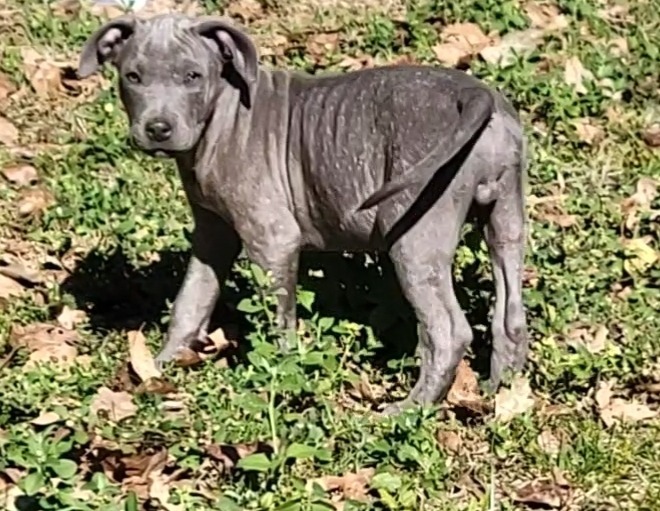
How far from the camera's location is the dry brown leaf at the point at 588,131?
7.45 m

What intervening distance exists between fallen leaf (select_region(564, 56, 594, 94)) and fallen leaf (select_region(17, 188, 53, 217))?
2.60 meters

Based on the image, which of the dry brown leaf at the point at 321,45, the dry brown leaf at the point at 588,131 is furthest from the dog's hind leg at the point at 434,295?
the dry brown leaf at the point at 321,45

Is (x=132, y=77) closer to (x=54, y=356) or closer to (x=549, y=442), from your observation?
(x=54, y=356)

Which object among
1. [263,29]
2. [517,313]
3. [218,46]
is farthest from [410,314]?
[263,29]

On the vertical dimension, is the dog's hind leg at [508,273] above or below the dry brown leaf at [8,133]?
above

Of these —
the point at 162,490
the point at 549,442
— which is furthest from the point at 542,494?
the point at 162,490

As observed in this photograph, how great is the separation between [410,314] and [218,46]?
47.6 inches

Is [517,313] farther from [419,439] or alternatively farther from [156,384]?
[156,384]

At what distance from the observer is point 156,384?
5.48 m

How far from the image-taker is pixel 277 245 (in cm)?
538

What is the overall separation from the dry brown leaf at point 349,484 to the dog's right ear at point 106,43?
1535 mm

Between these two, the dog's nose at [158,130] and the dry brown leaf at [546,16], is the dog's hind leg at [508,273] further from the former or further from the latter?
the dry brown leaf at [546,16]

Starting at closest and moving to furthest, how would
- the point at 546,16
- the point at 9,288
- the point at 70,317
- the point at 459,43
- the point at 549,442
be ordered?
the point at 549,442
the point at 70,317
the point at 9,288
the point at 459,43
the point at 546,16

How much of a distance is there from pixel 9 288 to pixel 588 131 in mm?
2819
